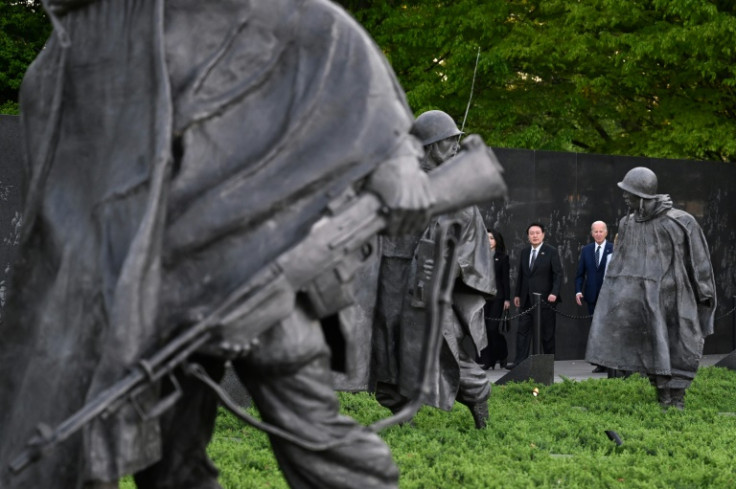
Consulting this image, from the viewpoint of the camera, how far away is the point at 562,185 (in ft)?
69.1

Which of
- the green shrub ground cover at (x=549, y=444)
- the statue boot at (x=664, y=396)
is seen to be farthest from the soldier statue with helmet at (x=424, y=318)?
the statue boot at (x=664, y=396)

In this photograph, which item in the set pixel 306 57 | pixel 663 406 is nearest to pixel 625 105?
pixel 663 406

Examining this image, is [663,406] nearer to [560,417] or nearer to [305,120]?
[560,417]

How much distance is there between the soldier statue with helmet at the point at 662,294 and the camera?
1405cm

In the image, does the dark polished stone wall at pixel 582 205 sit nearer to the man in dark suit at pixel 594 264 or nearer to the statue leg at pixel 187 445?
the man in dark suit at pixel 594 264

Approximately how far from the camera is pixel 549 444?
36.1ft

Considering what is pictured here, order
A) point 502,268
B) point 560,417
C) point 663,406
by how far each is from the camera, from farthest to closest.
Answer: point 502,268 < point 663,406 < point 560,417

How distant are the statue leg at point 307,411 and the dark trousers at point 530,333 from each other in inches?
536

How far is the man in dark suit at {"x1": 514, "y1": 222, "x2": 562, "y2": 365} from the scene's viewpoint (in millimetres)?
18984

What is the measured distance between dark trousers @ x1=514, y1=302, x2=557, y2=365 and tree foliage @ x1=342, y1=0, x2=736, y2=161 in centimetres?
528

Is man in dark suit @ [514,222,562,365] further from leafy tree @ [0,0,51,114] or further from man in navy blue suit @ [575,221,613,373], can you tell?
leafy tree @ [0,0,51,114]

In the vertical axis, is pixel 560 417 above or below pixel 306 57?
below

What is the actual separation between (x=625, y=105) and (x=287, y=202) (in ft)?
71.1

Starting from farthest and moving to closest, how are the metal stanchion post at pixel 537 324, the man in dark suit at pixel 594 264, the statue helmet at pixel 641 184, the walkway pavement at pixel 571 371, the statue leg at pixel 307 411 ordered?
1. the man in dark suit at pixel 594 264
2. the walkway pavement at pixel 571 371
3. the metal stanchion post at pixel 537 324
4. the statue helmet at pixel 641 184
5. the statue leg at pixel 307 411
